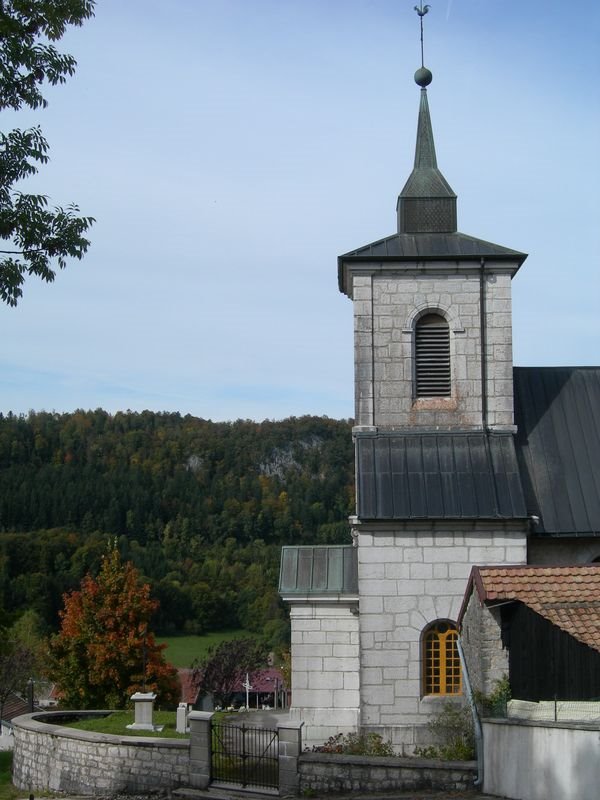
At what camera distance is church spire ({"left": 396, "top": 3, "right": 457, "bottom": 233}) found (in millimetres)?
21734

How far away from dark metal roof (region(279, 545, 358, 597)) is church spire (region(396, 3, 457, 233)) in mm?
6581

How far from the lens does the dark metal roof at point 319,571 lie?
20.4 metres

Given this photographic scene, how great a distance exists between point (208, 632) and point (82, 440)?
47.0 meters

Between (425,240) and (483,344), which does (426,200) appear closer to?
(425,240)

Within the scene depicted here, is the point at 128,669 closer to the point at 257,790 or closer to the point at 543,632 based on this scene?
the point at 257,790

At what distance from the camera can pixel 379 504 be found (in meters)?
19.2

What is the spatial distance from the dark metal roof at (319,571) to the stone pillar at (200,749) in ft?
13.9

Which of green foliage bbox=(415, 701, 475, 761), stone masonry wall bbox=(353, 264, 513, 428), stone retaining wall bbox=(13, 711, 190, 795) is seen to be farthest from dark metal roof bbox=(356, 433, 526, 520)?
stone retaining wall bbox=(13, 711, 190, 795)

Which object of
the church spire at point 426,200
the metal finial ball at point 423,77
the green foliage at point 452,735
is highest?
the metal finial ball at point 423,77

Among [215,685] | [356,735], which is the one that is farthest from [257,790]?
[215,685]

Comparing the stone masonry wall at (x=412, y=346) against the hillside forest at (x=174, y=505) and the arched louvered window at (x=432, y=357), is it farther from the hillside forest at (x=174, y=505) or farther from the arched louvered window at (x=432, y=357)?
the hillside forest at (x=174, y=505)

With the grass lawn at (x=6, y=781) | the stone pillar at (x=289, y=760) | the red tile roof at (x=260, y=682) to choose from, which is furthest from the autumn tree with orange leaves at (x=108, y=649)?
the red tile roof at (x=260, y=682)

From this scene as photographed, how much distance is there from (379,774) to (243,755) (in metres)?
2.43

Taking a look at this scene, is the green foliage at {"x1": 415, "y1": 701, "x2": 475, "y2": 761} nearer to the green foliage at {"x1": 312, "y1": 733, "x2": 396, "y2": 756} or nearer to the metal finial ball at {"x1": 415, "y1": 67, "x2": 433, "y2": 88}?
the green foliage at {"x1": 312, "y1": 733, "x2": 396, "y2": 756}
